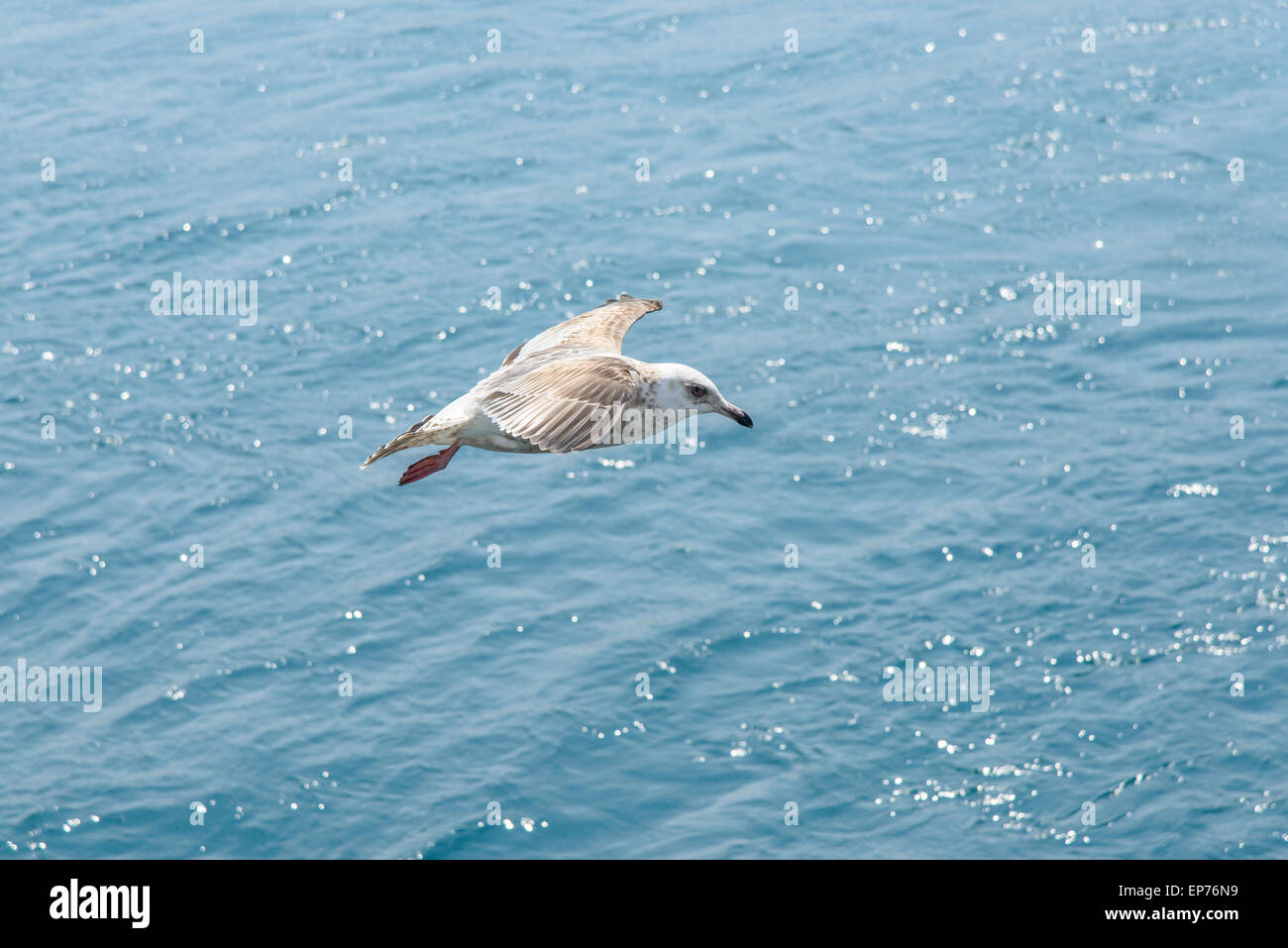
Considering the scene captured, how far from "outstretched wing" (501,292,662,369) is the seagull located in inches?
20.9

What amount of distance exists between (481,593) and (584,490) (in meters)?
4.45

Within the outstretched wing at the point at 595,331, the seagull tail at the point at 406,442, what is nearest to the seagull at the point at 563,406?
the seagull tail at the point at 406,442

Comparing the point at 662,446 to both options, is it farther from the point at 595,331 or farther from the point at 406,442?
Answer: the point at 406,442

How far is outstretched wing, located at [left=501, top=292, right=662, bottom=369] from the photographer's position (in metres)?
18.1

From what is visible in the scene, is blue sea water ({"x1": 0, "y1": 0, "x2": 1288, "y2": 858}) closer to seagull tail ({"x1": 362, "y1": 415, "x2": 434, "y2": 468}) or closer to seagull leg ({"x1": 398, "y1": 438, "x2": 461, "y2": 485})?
seagull leg ({"x1": 398, "y1": 438, "x2": 461, "y2": 485})

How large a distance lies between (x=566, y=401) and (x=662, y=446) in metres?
23.9

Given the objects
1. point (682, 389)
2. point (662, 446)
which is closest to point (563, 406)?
point (682, 389)

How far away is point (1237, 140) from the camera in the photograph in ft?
159

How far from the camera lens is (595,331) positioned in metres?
18.6

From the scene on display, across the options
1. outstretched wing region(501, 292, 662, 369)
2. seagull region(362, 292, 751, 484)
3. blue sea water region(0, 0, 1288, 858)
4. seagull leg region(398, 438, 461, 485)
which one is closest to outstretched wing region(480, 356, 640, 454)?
seagull region(362, 292, 751, 484)

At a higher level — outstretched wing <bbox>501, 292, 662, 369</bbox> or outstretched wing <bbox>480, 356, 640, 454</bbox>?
outstretched wing <bbox>501, 292, 662, 369</bbox>

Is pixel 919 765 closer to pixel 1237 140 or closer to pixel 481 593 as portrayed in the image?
pixel 481 593

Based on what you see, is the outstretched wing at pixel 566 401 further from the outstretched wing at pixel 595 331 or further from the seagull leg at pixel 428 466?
the outstretched wing at pixel 595 331
